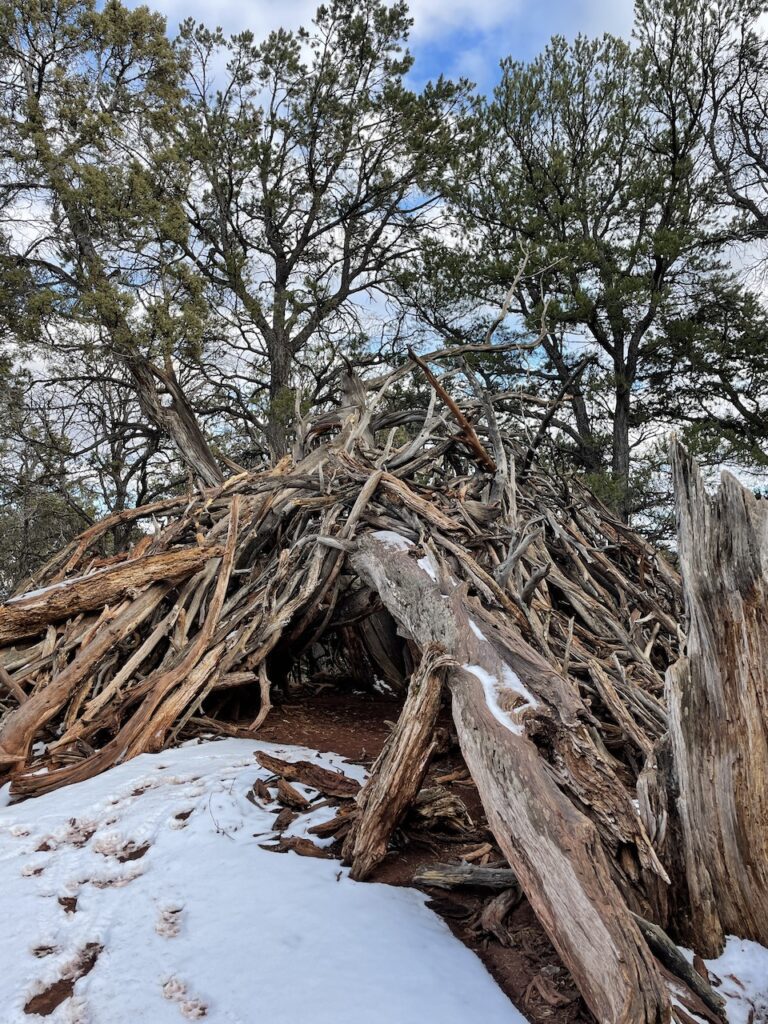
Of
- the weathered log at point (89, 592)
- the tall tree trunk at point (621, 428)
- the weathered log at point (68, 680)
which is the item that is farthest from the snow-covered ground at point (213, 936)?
the tall tree trunk at point (621, 428)

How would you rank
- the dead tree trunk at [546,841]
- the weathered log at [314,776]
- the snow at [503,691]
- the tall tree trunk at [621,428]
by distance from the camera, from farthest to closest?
the tall tree trunk at [621,428], the weathered log at [314,776], the snow at [503,691], the dead tree trunk at [546,841]

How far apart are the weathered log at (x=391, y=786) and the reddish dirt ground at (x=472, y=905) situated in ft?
0.34

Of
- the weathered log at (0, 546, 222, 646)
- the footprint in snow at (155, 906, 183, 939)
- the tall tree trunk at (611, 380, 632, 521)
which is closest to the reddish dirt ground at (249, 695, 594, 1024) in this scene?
the footprint in snow at (155, 906, 183, 939)

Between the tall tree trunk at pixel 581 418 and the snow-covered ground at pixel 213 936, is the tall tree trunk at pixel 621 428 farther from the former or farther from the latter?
the snow-covered ground at pixel 213 936

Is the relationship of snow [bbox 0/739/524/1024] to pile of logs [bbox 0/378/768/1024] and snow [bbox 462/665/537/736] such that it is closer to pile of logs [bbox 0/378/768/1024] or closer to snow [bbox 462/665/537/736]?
pile of logs [bbox 0/378/768/1024]

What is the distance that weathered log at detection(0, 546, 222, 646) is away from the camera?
14.6 feet

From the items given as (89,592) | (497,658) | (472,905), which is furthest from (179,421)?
(472,905)

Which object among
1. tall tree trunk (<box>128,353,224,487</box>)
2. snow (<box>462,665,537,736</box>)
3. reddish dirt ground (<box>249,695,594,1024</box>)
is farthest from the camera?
tall tree trunk (<box>128,353,224,487</box>)

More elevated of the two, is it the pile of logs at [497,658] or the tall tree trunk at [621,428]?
the tall tree trunk at [621,428]

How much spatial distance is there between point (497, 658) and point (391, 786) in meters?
0.72

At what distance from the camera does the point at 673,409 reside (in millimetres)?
12000

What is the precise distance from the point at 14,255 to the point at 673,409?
1159 centimetres

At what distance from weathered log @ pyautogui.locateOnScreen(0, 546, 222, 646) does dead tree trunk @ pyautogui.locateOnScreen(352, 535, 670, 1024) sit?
256 cm

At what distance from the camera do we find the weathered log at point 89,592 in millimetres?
4445
